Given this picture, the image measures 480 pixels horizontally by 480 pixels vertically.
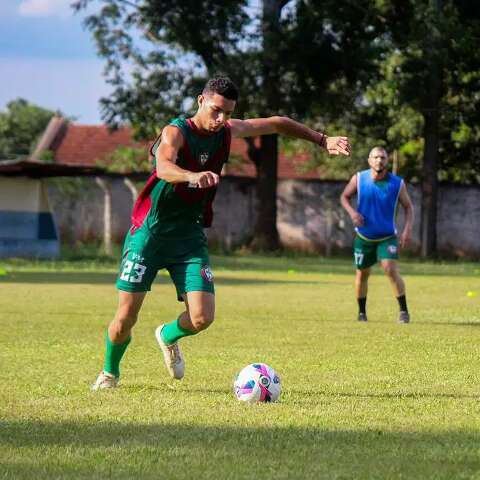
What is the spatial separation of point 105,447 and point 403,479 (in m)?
1.68

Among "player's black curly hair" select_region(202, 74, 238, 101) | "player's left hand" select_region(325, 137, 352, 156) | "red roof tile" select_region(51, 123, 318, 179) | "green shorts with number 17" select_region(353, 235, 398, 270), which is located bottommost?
"green shorts with number 17" select_region(353, 235, 398, 270)

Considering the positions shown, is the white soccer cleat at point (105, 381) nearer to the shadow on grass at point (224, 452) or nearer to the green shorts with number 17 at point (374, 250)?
the shadow on grass at point (224, 452)

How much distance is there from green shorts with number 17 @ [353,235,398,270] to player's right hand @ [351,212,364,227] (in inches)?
14.0

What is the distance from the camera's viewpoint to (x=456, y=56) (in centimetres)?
4116

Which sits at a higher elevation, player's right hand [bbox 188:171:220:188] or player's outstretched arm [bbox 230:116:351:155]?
player's outstretched arm [bbox 230:116:351:155]

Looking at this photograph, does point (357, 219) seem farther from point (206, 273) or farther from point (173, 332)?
point (206, 273)

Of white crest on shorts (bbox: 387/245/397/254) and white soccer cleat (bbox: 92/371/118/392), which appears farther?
white crest on shorts (bbox: 387/245/397/254)

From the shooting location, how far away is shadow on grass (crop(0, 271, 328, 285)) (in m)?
24.6

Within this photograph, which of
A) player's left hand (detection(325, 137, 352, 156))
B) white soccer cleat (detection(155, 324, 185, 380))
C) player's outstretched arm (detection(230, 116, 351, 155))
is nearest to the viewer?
player's left hand (detection(325, 137, 352, 156))

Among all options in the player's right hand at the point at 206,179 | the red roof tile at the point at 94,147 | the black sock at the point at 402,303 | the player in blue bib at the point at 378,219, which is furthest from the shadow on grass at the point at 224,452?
the red roof tile at the point at 94,147

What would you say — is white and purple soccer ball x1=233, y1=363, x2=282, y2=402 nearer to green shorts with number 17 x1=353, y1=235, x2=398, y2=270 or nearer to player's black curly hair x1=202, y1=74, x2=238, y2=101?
player's black curly hair x1=202, y1=74, x2=238, y2=101

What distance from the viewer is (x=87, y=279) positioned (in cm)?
2531

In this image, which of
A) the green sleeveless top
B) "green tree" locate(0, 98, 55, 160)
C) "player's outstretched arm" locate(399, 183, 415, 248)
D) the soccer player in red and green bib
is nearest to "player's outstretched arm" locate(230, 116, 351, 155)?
the soccer player in red and green bib

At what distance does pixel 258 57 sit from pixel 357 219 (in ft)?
80.2
